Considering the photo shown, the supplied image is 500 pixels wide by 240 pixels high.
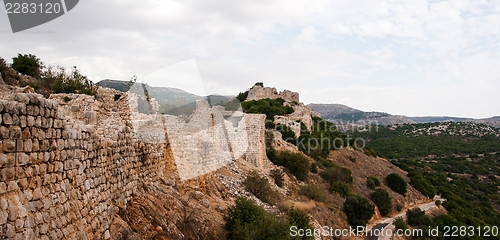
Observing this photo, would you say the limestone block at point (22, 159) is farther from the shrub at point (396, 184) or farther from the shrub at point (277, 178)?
the shrub at point (396, 184)

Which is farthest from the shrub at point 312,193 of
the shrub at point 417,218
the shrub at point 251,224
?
the shrub at point 251,224

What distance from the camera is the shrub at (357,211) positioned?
2442 cm

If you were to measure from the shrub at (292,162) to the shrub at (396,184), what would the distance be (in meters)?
15.3

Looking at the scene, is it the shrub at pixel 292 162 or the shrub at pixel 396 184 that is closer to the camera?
the shrub at pixel 292 162

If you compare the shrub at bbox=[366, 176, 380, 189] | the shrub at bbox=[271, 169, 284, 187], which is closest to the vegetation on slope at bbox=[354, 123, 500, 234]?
the shrub at bbox=[366, 176, 380, 189]

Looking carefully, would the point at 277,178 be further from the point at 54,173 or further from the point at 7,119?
the point at 7,119

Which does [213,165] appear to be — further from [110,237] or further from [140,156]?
[110,237]

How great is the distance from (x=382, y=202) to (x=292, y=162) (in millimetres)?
9723

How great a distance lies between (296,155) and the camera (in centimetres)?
2738

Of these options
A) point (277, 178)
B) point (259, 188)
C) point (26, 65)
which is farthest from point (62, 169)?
point (26, 65)

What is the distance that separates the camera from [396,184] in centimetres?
3881

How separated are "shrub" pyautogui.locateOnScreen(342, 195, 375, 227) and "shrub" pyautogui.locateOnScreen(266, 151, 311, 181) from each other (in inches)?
130

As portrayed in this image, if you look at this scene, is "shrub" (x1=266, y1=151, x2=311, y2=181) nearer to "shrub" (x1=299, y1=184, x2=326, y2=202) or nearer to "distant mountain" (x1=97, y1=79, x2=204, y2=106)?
"shrub" (x1=299, y1=184, x2=326, y2=202)

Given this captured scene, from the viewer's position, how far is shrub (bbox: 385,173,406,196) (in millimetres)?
38312
